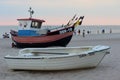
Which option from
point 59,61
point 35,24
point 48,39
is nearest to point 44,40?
point 48,39

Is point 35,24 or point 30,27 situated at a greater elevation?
point 35,24

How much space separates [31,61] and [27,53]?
1760 millimetres

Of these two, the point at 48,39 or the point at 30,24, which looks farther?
the point at 30,24

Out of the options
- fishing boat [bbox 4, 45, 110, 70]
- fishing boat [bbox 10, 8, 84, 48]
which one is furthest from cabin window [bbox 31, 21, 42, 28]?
fishing boat [bbox 4, 45, 110, 70]

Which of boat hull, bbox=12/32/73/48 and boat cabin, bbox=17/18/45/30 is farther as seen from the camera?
boat cabin, bbox=17/18/45/30

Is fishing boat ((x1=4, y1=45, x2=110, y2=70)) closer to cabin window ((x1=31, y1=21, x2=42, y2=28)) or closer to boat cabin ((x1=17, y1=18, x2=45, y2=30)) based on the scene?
boat cabin ((x1=17, y1=18, x2=45, y2=30))

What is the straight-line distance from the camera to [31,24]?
29031 mm

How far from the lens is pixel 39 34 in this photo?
28.4 m

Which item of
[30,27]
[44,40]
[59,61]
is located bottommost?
[44,40]

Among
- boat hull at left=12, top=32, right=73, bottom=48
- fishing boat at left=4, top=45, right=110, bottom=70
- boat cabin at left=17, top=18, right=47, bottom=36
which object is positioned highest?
fishing boat at left=4, top=45, right=110, bottom=70

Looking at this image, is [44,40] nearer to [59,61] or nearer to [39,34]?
[39,34]

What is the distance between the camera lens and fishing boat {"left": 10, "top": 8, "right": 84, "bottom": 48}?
93.0 feet

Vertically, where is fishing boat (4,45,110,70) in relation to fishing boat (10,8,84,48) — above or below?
above

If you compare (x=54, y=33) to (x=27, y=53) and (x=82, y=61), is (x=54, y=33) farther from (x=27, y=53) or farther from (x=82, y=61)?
(x=82, y=61)
